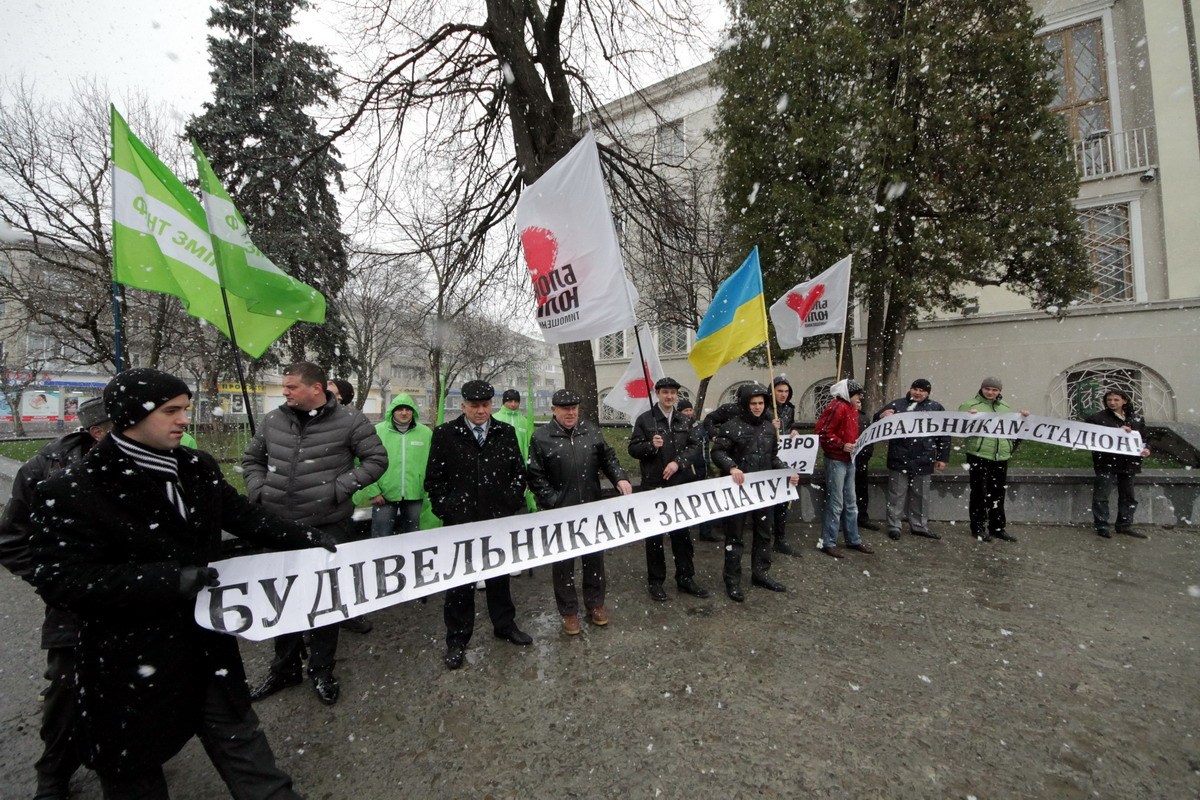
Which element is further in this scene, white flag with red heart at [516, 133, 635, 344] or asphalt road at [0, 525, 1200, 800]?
white flag with red heart at [516, 133, 635, 344]

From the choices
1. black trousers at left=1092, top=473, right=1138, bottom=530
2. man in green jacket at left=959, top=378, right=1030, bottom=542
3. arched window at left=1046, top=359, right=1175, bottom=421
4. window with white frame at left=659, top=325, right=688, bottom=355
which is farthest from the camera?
window with white frame at left=659, top=325, right=688, bottom=355

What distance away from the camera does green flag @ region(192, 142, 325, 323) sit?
12.5 ft

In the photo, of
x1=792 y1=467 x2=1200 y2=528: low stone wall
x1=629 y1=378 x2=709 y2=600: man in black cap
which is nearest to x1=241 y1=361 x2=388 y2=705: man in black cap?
x1=629 y1=378 x2=709 y2=600: man in black cap

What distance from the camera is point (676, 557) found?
4.69 meters

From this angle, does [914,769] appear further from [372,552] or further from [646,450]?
[372,552]

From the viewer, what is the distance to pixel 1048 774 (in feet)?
7.88

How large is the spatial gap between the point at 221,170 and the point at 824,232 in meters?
13.7

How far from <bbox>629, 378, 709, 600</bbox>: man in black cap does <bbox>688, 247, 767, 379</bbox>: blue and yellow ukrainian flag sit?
50 cm

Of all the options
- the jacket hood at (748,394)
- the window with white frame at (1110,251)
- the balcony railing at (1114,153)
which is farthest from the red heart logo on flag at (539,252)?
the balcony railing at (1114,153)

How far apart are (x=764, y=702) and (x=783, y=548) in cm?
298

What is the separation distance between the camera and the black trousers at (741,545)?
440cm

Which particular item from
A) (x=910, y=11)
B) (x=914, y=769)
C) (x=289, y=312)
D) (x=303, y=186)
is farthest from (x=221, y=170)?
(x=914, y=769)

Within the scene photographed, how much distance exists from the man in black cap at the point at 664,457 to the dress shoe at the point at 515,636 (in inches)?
50.4

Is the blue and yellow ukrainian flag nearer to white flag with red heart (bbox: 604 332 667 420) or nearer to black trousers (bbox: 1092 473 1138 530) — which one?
white flag with red heart (bbox: 604 332 667 420)
